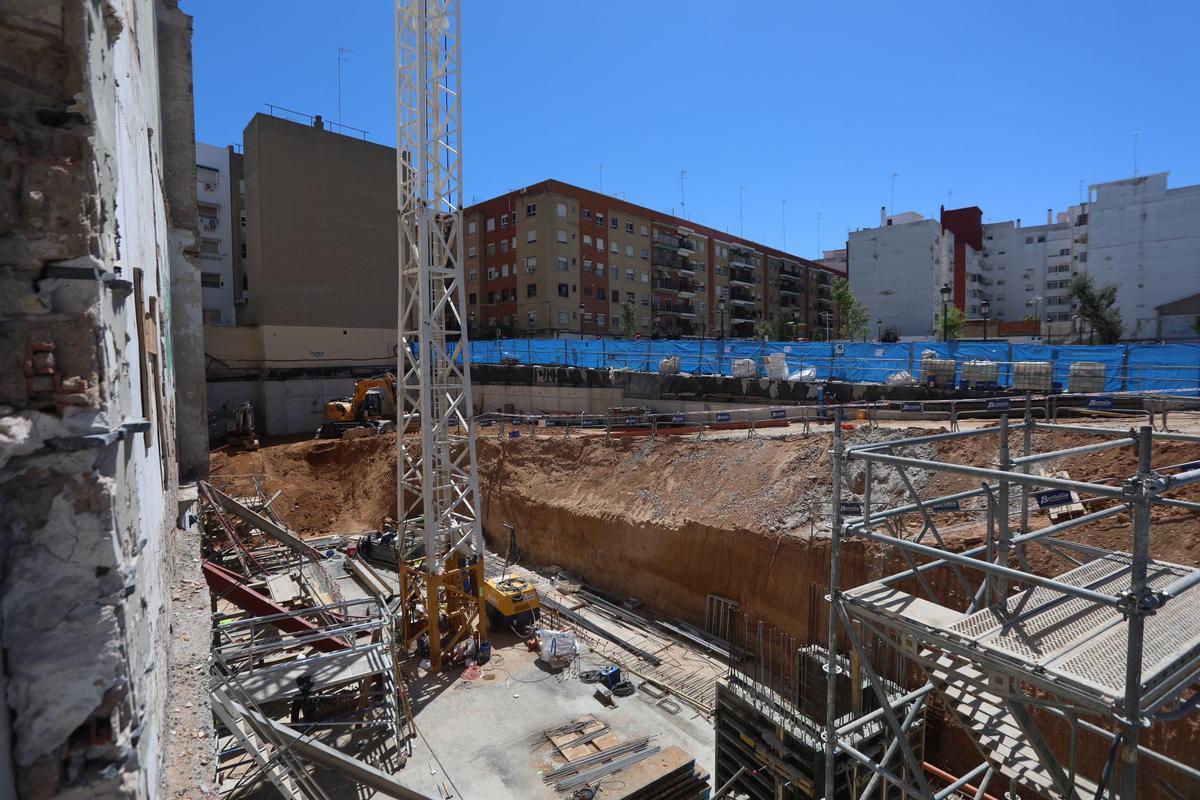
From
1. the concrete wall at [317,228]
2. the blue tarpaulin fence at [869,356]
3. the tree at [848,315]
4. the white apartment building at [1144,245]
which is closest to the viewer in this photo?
the blue tarpaulin fence at [869,356]

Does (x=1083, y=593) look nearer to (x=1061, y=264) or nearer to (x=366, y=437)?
(x=366, y=437)

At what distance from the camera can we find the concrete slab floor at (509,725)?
34.9 ft

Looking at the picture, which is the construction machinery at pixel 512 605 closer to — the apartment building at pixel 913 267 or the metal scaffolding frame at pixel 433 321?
the metal scaffolding frame at pixel 433 321

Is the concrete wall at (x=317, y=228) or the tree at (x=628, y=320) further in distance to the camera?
the tree at (x=628, y=320)

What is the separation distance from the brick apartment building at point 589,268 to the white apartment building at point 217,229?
1853cm

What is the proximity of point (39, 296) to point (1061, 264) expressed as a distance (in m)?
90.5

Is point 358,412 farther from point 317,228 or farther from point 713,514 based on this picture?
point 713,514

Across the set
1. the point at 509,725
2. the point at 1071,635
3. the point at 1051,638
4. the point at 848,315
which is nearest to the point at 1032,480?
the point at 1051,638

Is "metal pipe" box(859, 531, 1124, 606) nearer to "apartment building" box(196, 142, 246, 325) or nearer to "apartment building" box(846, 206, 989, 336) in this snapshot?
"apartment building" box(196, 142, 246, 325)

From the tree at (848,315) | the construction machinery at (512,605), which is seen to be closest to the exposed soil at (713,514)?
the construction machinery at (512,605)

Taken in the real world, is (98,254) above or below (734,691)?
above

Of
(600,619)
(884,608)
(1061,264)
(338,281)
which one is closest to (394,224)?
(338,281)

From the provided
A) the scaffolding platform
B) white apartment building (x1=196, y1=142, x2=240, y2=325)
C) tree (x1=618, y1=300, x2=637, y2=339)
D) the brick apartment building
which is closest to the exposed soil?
the scaffolding platform

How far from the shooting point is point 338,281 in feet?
136
